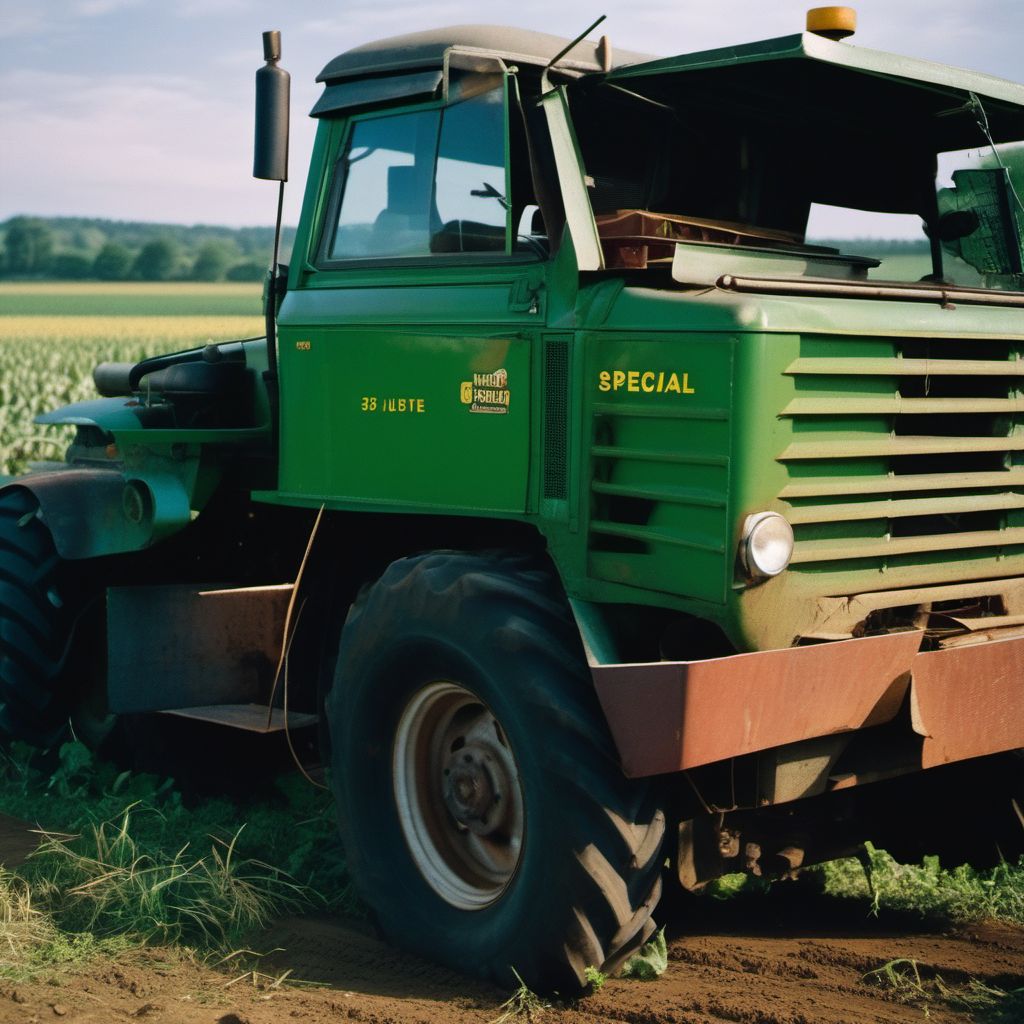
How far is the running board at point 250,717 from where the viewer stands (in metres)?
5.86

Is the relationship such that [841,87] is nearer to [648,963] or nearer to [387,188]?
[387,188]

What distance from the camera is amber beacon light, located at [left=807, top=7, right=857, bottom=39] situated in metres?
4.44

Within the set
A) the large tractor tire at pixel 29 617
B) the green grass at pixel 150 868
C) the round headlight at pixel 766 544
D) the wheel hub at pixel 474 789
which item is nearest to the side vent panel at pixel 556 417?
the round headlight at pixel 766 544

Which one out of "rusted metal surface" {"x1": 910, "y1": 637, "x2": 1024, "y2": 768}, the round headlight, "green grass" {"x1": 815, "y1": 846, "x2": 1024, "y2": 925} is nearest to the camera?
the round headlight

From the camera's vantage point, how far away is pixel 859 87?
488 centimetres

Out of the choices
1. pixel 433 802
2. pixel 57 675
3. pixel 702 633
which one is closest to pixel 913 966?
pixel 702 633

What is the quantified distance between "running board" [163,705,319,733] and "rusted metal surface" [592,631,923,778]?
2.05 m

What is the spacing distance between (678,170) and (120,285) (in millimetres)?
81580

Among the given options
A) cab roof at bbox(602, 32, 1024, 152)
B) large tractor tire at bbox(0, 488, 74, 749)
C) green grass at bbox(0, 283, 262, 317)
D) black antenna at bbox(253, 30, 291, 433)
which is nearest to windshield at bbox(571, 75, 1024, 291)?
cab roof at bbox(602, 32, 1024, 152)

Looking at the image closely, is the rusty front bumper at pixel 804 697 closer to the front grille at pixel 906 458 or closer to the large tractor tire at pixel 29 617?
the front grille at pixel 906 458

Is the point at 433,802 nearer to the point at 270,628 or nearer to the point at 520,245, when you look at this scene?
the point at 270,628

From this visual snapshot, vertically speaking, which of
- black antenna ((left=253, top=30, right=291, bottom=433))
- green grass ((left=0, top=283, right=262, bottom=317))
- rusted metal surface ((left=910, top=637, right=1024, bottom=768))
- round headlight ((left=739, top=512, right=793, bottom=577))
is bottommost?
rusted metal surface ((left=910, top=637, right=1024, bottom=768))

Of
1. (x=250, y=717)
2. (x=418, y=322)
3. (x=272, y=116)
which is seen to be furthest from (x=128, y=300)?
(x=418, y=322)

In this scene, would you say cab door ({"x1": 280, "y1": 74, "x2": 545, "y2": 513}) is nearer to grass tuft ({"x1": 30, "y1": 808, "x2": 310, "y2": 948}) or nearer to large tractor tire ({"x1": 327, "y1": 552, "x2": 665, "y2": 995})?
large tractor tire ({"x1": 327, "y1": 552, "x2": 665, "y2": 995})
